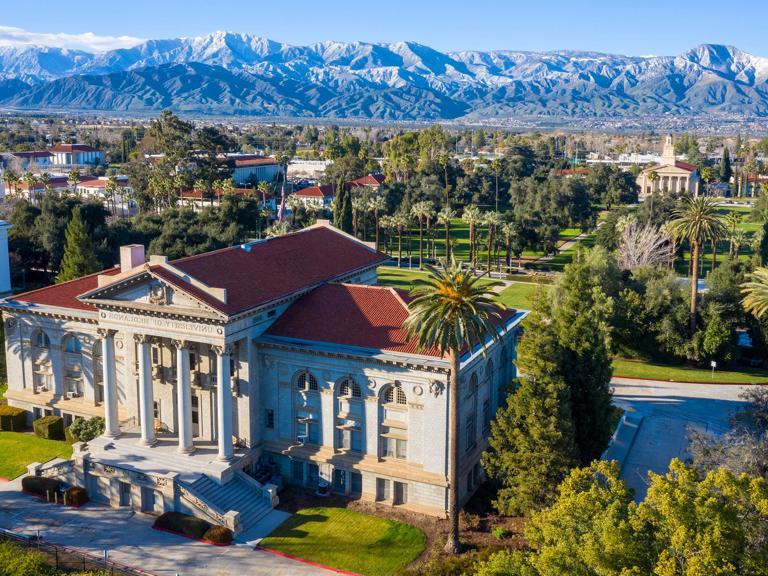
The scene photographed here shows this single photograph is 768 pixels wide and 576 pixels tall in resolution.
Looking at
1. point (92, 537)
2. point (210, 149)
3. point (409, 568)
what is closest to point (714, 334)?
point (409, 568)

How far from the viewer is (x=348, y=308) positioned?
46656 mm

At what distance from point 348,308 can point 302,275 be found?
551 cm

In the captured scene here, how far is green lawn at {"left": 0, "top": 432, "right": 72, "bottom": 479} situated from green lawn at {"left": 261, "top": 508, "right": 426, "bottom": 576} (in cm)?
1795

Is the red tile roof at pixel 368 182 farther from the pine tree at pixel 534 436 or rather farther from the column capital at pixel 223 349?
the pine tree at pixel 534 436

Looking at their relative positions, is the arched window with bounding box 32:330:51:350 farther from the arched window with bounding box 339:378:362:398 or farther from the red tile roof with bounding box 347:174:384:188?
the red tile roof with bounding box 347:174:384:188

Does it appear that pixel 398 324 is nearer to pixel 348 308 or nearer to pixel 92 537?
pixel 348 308

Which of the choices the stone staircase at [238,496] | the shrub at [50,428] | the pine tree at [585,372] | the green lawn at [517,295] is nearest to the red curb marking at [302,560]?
the stone staircase at [238,496]

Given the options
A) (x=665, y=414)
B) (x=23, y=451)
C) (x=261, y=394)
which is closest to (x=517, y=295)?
(x=665, y=414)

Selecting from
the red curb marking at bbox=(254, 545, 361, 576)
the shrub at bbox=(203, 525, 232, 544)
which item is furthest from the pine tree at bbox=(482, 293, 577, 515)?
the shrub at bbox=(203, 525, 232, 544)

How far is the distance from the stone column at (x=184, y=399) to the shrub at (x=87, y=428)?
7.43 meters

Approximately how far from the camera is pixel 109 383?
153 feet

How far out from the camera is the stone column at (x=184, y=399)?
143ft

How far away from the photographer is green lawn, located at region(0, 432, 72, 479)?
158ft

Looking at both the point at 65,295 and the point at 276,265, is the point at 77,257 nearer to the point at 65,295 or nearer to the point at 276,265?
the point at 65,295
